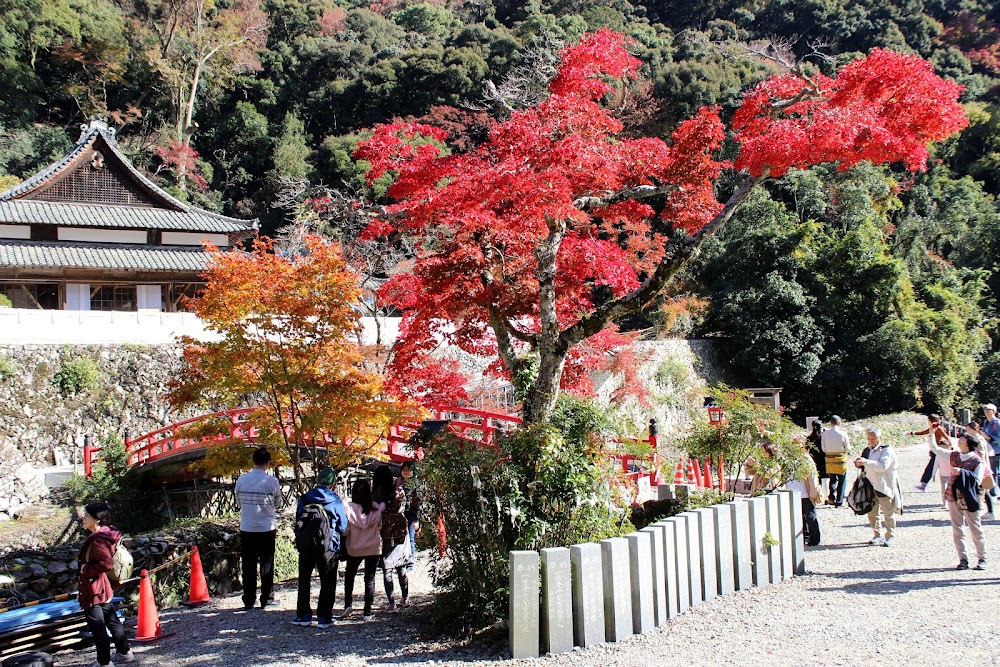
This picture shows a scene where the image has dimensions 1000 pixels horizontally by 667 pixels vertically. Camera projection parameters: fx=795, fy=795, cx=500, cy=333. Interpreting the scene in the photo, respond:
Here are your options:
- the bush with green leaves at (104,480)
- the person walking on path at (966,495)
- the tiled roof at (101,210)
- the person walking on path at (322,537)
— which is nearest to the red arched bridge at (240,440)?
the bush with green leaves at (104,480)

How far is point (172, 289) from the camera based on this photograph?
987 inches

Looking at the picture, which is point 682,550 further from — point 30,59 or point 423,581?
point 30,59

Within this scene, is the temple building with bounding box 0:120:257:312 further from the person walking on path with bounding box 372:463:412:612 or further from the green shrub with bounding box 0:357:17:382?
the person walking on path with bounding box 372:463:412:612

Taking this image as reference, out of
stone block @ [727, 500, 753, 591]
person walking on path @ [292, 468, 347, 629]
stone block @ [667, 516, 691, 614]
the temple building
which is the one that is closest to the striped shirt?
person walking on path @ [292, 468, 347, 629]

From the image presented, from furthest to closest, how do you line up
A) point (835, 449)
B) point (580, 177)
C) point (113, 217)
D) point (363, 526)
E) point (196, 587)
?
point (113, 217), point (835, 449), point (196, 587), point (580, 177), point (363, 526)

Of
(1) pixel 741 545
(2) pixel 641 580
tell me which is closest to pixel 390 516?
(2) pixel 641 580

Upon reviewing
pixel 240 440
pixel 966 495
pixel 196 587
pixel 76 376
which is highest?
pixel 76 376

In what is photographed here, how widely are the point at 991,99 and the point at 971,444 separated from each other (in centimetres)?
4140

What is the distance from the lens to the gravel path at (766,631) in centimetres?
573

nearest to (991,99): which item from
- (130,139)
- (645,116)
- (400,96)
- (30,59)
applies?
(645,116)

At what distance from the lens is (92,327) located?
20094 mm

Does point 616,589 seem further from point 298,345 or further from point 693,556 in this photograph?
point 298,345

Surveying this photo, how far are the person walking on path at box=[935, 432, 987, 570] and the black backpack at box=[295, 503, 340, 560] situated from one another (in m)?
5.80

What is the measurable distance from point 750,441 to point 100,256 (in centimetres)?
2124
